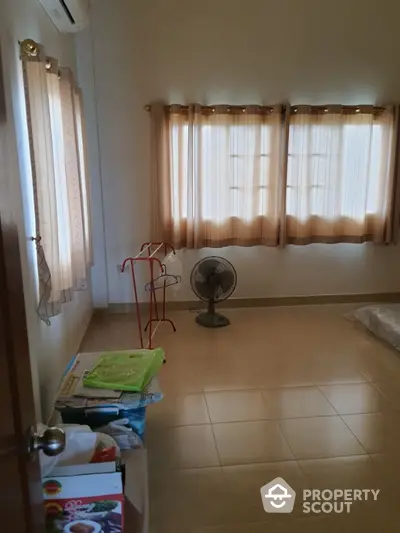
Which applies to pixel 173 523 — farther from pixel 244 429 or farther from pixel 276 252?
pixel 276 252

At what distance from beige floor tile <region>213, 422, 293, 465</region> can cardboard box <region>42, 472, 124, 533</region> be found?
80 cm

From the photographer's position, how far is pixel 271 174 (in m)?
4.33

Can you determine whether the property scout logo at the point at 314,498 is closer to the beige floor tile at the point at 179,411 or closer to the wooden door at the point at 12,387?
the beige floor tile at the point at 179,411

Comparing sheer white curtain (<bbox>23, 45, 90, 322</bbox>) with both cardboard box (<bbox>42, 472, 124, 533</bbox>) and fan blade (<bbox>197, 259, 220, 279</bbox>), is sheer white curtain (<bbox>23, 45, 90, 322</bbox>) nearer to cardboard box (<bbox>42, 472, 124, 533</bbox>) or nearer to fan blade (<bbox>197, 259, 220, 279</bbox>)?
cardboard box (<bbox>42, 472, 124, 533</bbox>)

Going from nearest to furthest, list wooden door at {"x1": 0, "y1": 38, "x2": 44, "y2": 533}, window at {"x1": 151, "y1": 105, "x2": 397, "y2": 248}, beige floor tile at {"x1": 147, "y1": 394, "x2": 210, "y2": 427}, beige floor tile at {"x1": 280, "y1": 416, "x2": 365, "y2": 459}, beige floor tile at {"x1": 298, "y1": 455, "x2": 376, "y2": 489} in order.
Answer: wooden door at {"x1": 0, "y1": 38, "x2": 44, "y2": 533}, beige floor tile at {"x1": 298, "y1": 455, "x2": 376, "y2": 489}, beige floor tile at {"x1": 280, "y1": 416, "x2": 365, "y2": 459}, beige floor tile at {"x1": 147, "y1": 394, "x2": 210, "y2": 427}, window at {"x1": 151, "y1": 105, "x2": 397, "y2": 248}

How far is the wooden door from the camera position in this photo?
2.85 feet

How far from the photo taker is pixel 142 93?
4.20 metres

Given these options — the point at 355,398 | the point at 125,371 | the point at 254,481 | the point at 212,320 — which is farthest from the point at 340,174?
the point at 254,481

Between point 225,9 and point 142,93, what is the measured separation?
1005 mm

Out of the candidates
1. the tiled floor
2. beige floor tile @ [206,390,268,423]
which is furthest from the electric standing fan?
beige floor tile @ [206,390,268,423]

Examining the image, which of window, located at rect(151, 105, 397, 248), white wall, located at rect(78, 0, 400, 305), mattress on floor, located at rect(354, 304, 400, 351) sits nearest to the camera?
mattress on floor, located at rect(354, 304, 400, 351)

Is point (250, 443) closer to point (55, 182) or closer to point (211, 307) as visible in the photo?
point (55, 182)

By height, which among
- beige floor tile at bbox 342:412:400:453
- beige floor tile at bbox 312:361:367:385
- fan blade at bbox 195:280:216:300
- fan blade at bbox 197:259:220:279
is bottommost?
beige floor tile at bbox 342:412:400:453

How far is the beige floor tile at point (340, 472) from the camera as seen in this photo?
212 centimetres
